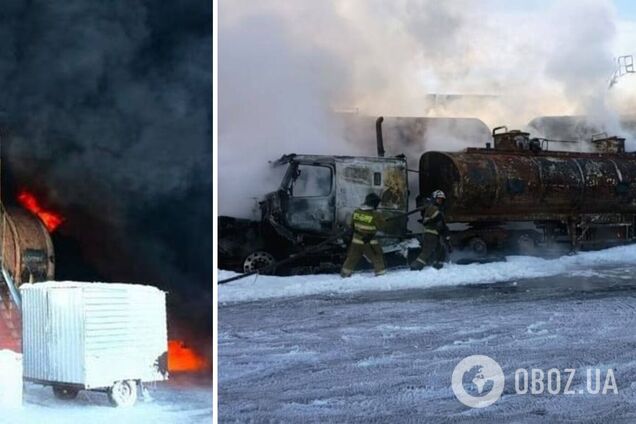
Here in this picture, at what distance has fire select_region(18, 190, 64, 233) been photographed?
13.8 feet

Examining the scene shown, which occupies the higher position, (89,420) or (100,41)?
(100,41)

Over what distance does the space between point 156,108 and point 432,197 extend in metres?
1.76

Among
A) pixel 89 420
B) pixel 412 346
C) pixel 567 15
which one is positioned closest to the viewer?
pixel 89 420

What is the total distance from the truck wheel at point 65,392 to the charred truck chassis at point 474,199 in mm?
1096

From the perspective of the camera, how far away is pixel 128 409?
13.7 feet

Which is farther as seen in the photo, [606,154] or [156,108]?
[606,154]

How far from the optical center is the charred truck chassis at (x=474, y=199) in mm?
4477

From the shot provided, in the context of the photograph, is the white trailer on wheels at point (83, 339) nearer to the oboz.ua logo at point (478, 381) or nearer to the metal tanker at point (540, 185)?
the oboz.ua logo at point (478, 381)

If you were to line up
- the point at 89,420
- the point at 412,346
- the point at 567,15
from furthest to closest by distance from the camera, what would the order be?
the point at 567,15 < the point at 412,346 < the point at 89,420

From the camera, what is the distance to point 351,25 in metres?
4.43

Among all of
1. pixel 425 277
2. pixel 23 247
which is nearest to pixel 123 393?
pixel 23 247

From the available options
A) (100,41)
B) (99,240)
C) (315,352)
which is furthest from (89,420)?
(100,41)

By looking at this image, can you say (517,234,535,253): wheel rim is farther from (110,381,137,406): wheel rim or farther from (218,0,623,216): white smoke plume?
(110,381,137,406): wheel rim

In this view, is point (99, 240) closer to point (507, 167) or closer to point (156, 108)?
point (156, 108)
